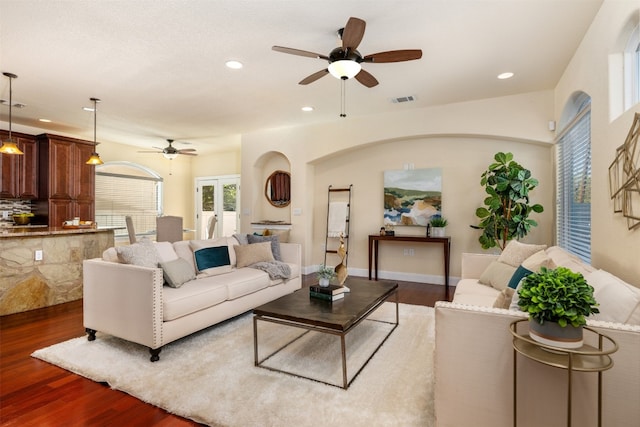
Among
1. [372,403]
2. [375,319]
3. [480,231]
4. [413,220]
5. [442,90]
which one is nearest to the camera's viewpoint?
[372,403]

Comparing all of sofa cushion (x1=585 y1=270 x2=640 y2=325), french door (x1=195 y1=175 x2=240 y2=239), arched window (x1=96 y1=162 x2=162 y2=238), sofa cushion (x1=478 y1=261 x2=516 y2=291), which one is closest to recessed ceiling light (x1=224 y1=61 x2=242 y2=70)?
sofa cushion (x1=478 y1=261 x2=516 y2=291)

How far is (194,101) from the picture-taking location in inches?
191

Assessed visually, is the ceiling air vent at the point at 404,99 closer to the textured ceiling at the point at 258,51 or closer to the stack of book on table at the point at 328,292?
the textured ceiling at the point at 258,51

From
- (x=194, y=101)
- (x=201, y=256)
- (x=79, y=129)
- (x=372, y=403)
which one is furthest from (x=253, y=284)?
(x=79, y=129)

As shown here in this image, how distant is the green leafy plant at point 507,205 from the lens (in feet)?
14.0

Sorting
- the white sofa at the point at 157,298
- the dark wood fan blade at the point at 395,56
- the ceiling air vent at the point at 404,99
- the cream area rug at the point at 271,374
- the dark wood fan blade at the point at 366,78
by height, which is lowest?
the cream area rug at the point at 271,374

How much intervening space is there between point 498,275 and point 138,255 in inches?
131

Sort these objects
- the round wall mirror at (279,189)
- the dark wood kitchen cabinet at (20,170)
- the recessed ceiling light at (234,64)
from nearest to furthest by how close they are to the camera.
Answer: the recessed ceiling light at (234,64), the dark wood kitchen cabinet at (20,170), the round wall mirror at (279,189)

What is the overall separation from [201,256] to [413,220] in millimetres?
3417

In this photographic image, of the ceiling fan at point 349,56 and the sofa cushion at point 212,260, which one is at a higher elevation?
the ceiling fan at point 349,56

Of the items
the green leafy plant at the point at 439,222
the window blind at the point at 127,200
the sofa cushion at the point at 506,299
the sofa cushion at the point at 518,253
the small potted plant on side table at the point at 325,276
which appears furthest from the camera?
the window blind at the point at 127,200

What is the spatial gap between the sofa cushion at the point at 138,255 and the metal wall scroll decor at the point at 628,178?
371 centimetres

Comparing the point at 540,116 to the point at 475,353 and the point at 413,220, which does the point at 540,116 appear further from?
the point at 475,353

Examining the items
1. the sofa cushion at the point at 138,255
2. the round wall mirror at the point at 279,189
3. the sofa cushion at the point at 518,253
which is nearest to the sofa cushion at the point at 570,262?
the sofa cushion at the point at 518,253
